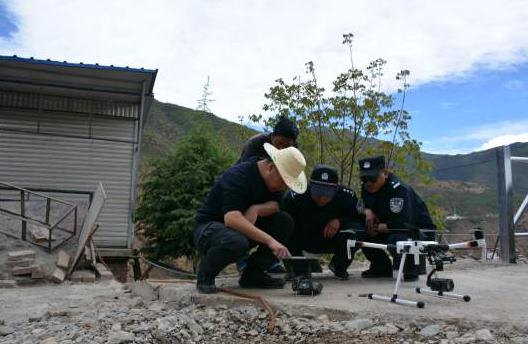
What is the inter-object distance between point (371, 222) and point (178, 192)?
9707mm

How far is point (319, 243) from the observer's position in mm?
4953

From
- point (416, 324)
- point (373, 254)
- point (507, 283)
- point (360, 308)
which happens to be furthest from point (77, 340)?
point (507, 283)

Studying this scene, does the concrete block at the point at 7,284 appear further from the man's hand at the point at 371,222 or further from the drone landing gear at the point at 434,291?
the drone landing gear at the point at 434,291

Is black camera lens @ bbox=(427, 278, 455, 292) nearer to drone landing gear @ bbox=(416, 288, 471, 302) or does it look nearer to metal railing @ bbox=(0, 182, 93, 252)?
drone landing gear @ bbox=(416, 288, 471, 302)

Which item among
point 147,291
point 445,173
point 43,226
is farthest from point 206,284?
point 445,173

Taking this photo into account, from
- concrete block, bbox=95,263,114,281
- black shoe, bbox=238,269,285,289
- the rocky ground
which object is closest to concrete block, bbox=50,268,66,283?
concrete block, bbox=95,263,114,281

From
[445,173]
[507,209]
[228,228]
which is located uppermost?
[445,173]

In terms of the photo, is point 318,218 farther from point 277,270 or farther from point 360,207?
point 277,270

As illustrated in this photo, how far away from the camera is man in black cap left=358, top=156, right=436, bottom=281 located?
4.72m

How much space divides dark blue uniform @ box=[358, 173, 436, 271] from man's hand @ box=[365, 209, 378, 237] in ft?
0.20

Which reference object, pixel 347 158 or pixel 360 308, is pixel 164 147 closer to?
pixel 347 158

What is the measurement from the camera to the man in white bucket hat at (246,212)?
369 cm

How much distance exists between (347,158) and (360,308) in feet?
35.9

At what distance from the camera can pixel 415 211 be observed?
4.92 meters
